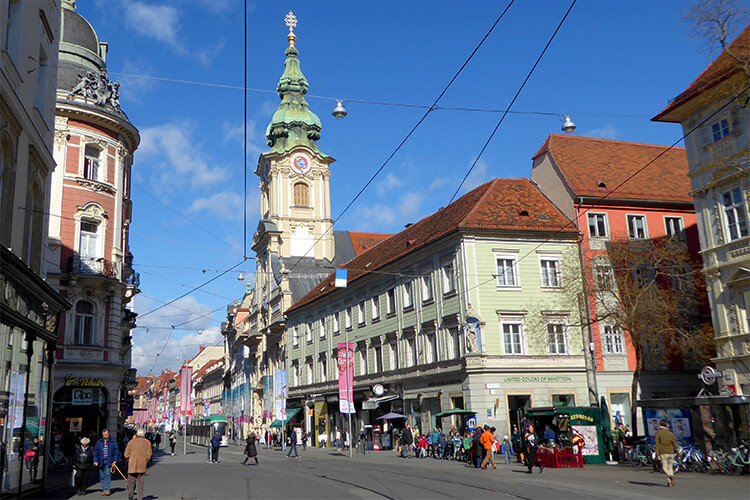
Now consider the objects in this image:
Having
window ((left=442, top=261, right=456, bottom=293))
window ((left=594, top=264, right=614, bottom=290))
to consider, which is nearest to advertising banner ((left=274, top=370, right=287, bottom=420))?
window ((left=442, top=261, right=456, bottom=293))

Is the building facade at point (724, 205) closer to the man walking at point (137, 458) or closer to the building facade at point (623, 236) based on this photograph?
the building facade at point (623, 236)

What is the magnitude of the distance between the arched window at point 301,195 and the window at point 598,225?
135 ft

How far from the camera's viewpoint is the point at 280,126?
7831 centimetres

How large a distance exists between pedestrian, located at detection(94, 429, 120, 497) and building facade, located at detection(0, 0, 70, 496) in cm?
133

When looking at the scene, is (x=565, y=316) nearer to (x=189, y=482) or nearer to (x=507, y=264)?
(x=507, y=264)

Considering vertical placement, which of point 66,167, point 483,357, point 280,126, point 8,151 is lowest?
point 483,357

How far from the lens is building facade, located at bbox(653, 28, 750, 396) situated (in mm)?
27031

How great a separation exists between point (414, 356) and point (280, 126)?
43.3m

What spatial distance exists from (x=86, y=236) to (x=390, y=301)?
62.0 feet

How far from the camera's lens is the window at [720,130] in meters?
27.9

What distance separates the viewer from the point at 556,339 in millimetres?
37719

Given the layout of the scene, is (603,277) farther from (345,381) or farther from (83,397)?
(83,397)

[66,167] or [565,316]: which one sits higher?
[66,167]

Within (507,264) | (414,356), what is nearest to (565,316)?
(507,264)
